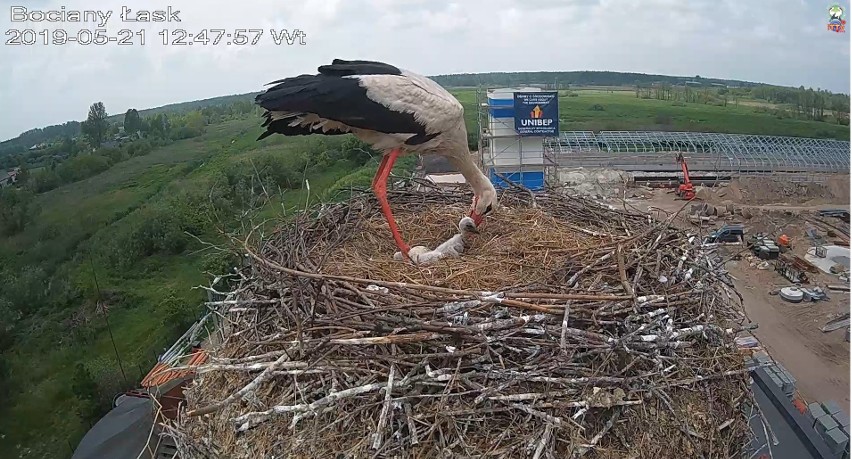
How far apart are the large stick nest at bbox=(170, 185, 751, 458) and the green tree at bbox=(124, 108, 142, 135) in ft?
85.4

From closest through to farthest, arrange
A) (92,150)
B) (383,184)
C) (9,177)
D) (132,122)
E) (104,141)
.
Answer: (383,184) → (9,177) → (92,150) → (104,141) → (132,122)

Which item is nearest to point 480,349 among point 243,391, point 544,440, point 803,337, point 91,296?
point 544,440

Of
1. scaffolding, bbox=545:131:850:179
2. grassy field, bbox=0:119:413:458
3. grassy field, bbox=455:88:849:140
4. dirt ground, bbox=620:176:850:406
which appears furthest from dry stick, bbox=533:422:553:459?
grassy field, bbox=455:88:849:140

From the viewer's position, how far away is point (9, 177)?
14.6 metres

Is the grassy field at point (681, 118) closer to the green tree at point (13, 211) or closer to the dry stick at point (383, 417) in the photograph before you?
the green tree at point (13, 211)

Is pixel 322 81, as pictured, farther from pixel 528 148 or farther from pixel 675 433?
pixel 528 148

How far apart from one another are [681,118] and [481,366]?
50.2m

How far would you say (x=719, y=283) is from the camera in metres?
3.28

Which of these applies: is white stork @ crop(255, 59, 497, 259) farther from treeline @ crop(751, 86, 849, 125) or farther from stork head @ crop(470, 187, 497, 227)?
treeline @ crop(751, 86, 849, 125)

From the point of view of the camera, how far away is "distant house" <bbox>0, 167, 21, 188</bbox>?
13.9m

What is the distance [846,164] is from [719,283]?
91.2ft

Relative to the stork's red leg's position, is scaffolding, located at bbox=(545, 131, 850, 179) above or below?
below

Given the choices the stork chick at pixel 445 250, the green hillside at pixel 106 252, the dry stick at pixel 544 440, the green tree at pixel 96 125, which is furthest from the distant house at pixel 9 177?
the dry stick at pixel 544 440

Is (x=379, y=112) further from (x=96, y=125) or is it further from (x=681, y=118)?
(x=681, y=118)
